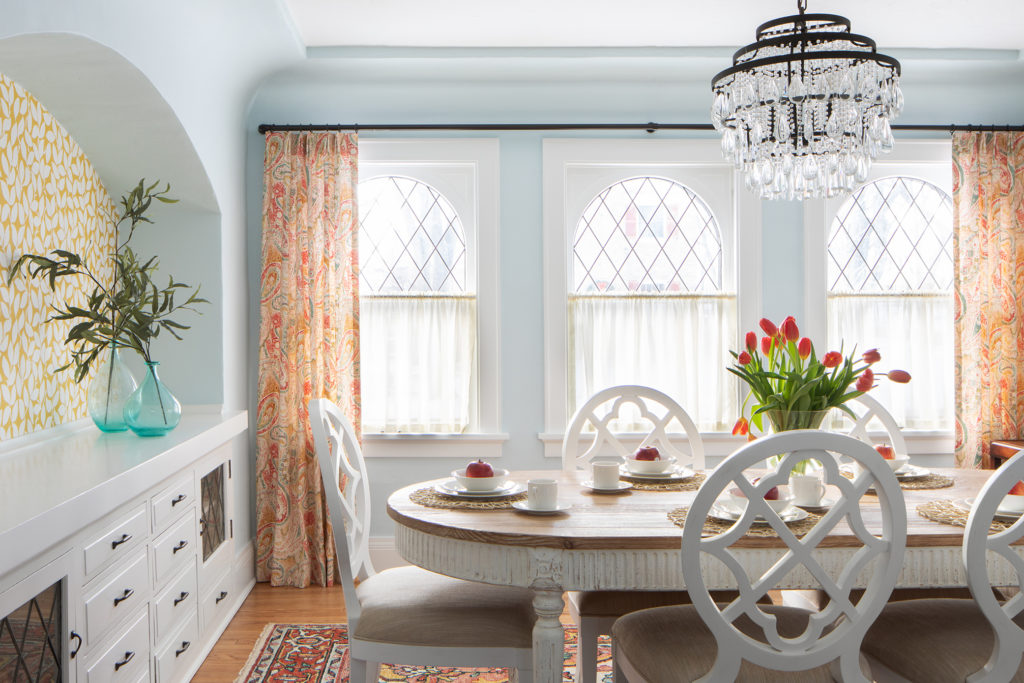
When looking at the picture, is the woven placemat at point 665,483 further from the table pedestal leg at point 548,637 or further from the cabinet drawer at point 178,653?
the cabinet drawer at point 178,653

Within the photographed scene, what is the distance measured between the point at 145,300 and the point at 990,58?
3795mm

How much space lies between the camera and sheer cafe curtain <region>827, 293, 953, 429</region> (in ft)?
13.2

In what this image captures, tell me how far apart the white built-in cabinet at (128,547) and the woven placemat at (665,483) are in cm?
138

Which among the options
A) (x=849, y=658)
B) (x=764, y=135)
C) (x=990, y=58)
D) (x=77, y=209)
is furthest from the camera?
(x=990, y=58)

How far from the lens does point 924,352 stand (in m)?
4.04

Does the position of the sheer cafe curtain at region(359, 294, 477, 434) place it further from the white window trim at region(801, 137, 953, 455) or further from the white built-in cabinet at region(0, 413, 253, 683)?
the white window trim at region(801, 137, 953, 455)

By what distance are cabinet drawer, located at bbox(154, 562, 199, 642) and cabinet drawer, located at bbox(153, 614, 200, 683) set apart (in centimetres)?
4

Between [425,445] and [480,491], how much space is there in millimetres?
1758

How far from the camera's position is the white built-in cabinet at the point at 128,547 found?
5.46 feet

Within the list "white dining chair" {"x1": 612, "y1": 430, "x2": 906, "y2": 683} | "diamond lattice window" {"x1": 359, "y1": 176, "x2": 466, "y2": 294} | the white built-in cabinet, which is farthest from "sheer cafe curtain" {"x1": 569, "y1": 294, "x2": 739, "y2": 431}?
"white dining chair" {"x1": 612, "y1": 430, "x2": 906, "y2": 683}

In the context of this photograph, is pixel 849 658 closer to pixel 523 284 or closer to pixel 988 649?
pixel 988 649

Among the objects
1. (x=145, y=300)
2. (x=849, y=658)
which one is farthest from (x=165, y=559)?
(x=849, y=658)

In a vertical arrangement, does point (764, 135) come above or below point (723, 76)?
below

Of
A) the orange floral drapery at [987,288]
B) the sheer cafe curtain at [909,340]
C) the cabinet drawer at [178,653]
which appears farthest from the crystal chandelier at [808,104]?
the cabinet drawer at [178,653]
